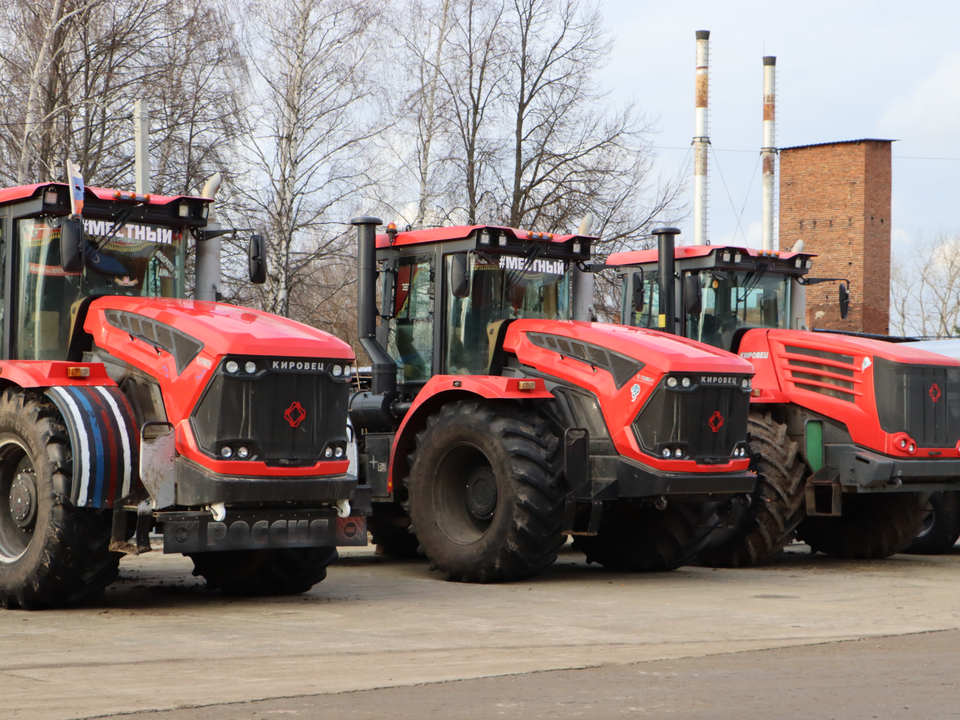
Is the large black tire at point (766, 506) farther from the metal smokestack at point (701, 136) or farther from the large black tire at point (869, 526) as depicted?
the metal smokestack at point (701, 136)

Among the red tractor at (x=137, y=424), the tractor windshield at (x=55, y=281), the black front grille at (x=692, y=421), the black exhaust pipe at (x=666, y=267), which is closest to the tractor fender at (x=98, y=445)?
the red tractor at (x=137, y=424)

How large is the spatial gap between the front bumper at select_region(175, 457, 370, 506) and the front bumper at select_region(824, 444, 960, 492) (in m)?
5.69

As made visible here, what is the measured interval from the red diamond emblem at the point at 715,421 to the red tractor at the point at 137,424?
3.05 m

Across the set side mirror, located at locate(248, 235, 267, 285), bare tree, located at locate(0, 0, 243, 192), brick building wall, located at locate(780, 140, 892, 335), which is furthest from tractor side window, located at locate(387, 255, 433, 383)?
brick building wall, located at locate(780, 140, 892, 335)

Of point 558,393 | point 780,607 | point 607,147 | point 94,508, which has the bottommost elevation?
point 780,607

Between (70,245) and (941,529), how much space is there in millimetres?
10398

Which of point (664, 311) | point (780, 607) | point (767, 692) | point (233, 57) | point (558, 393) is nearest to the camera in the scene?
point (767, 692)

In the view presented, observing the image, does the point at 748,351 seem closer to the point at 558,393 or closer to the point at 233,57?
the point at 558,393

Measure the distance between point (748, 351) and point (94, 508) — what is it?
7.22 meters

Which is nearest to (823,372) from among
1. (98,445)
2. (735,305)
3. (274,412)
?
(735,305)

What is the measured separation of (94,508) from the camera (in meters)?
8.96

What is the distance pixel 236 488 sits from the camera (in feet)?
29.2

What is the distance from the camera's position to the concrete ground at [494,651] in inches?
244

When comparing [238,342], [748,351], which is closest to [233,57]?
[748,351]
